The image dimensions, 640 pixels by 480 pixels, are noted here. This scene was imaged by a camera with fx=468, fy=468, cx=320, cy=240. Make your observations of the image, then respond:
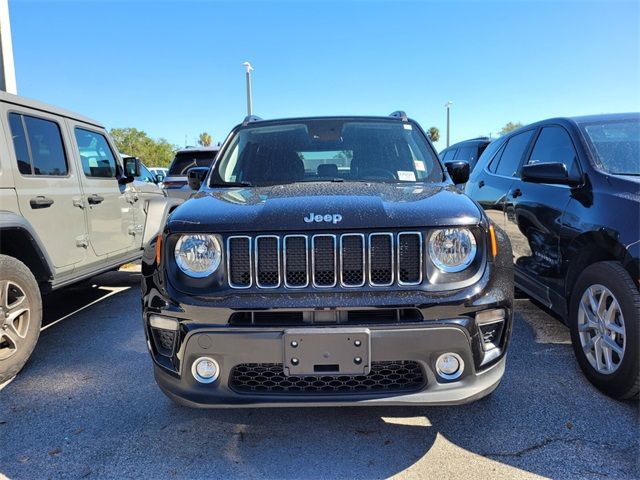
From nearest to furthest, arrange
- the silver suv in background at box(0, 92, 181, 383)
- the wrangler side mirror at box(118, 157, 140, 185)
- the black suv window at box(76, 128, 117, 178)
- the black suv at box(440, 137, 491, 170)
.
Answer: the silver suv in background at box(0, 92, 181, 383), the black suv window at box(76, 128, 117, 178), the wrangler side mirror at box(118, 157, 140, 185), the black suv at box(440, 137, 491, 170)

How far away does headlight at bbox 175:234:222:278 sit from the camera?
227cm

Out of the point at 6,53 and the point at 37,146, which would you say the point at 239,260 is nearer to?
the point at 37,146

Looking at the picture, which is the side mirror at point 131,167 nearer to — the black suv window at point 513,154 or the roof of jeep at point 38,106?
the roof of jeep at point 38,106

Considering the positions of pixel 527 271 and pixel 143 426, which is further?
pixel 527 271

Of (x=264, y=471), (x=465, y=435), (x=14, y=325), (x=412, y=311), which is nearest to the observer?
(x=412, y=311)

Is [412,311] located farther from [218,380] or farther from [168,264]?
[168,264]

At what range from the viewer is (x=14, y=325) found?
3.50 metres

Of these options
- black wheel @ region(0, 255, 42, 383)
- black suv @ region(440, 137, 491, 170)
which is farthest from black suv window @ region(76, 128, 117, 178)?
black suv @ region(440, 137, 491, 170)

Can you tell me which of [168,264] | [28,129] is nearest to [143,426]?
[168,264]

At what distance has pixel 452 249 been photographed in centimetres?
226

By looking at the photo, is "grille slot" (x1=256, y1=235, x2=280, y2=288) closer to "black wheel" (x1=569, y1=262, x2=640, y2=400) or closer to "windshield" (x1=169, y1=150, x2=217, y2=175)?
"black wheel" (x1=569, y1=262, x2=640, y2=400)

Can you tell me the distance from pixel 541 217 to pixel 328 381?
2431mm

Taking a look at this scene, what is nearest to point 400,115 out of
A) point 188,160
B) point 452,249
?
point 452,249

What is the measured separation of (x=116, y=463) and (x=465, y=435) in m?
1.87
